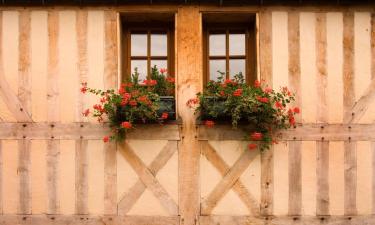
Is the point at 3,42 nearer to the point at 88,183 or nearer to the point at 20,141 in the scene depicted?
the point at 20,141

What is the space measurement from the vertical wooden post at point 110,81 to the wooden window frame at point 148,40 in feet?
0.88

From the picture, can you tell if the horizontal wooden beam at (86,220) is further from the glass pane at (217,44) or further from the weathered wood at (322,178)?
the glass pane at (217,44)

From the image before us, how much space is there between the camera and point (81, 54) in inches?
227

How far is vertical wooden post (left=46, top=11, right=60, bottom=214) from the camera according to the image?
568 centimetres

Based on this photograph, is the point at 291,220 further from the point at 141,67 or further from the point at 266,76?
the point at 141,67

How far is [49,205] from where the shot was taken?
5.68 m

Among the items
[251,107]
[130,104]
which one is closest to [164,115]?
[130,104]

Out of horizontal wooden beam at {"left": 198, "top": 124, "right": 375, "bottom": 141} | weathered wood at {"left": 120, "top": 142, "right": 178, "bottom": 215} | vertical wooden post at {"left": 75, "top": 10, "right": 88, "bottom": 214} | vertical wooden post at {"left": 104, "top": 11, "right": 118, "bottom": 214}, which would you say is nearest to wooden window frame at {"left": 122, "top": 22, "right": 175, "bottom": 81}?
vertical wooden post at {"left": 104, "top": 11, "right": 118, "bottom": 214}

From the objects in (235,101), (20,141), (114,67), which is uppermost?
(114,67)

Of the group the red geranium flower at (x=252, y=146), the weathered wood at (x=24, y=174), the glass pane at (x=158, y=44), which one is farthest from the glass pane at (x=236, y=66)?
the weathered wood at (x=24, y=174)

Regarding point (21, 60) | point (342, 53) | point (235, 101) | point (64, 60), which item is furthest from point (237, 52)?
point (21, 60)

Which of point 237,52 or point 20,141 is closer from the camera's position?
point 20,141

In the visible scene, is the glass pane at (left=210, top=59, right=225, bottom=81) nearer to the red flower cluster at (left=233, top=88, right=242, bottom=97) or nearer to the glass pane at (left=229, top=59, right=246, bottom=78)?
the glass pane at (left=229, top=59, right=246, bottom=78)

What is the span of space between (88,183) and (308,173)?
267 centimetres
